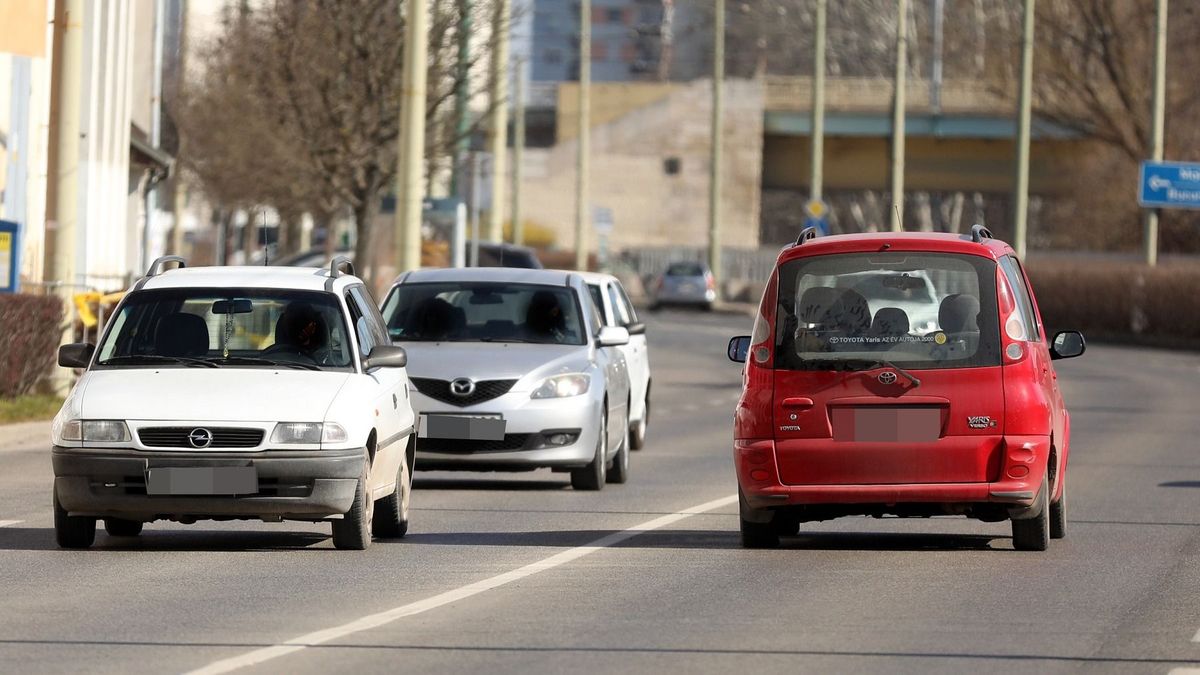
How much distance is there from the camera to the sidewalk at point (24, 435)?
20.9 metres

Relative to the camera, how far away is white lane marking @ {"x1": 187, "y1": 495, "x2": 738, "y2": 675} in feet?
28.8

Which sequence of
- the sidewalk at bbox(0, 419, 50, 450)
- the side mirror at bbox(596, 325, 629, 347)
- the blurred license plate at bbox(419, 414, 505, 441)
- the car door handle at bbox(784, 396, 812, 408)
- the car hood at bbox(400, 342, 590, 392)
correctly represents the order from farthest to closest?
the sidewalk at bbox(0, 419, 50, 450) < the side mirror at bbox(596, 325, 629, 347) < the car hood at bbox(400, 342, 590, 392) < the blurred license plate at bbox(419, 414, 505, 441) < the car door handle at bbox(784, 396, 812, 408)

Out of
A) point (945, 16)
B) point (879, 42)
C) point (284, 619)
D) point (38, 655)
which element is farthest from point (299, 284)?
point (879, 42)

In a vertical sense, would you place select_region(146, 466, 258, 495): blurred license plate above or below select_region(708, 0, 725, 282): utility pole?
below

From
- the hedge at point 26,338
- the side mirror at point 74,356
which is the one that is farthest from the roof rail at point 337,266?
the hedge at point 26,338

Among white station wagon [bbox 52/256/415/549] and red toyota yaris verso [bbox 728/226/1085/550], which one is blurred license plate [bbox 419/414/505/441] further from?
red toyota yaris verso [bbox 728/226/1085/550]

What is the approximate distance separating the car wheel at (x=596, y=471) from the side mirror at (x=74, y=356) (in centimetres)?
502

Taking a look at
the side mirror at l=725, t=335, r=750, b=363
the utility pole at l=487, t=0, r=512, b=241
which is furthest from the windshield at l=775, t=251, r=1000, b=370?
the utility pole at l=487, t=0, r=512, b=241

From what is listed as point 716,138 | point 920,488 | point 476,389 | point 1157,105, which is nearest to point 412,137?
point 476,389

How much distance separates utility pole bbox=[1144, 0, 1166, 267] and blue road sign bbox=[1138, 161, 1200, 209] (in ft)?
1.19

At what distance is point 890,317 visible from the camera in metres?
12.8

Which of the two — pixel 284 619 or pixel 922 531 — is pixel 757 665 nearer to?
pixel 284 619

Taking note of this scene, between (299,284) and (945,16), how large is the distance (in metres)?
78.4

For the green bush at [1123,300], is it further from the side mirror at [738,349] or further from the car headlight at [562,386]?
the side mirror at [738,349]
